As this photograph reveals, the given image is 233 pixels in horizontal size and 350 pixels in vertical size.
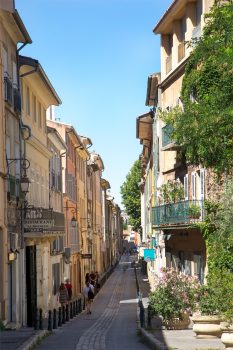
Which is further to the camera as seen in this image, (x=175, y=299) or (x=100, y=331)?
(x=100, y=331)

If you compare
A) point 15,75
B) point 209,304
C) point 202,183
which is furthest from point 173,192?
point 209,304

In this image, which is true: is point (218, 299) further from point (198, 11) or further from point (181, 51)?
point (181, 51)

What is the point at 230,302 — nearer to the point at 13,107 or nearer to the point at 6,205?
the point at 6,205

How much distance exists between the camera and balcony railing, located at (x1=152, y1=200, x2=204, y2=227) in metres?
26.1

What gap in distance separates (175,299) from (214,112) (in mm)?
6377

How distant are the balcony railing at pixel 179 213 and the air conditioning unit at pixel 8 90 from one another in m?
7.12

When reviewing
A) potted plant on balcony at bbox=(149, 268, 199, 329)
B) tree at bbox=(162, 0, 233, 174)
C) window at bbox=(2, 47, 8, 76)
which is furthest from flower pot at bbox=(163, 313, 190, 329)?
window at bbox=(2, 47, 8, 76)

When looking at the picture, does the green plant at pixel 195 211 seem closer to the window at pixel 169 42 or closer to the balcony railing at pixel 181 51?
the balcony railing at pixel 181 51

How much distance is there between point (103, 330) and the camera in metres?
25.8

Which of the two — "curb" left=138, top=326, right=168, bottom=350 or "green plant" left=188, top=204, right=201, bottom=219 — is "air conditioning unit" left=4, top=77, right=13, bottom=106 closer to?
"green plant" left=188, top=204, right=201, bottom=219

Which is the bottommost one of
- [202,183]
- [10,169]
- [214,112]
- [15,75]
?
[202,183]

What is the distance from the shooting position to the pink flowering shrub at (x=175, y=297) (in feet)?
70.8

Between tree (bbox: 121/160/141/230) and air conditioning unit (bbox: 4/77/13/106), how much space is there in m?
70.0

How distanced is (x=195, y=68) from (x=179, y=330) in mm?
8069
